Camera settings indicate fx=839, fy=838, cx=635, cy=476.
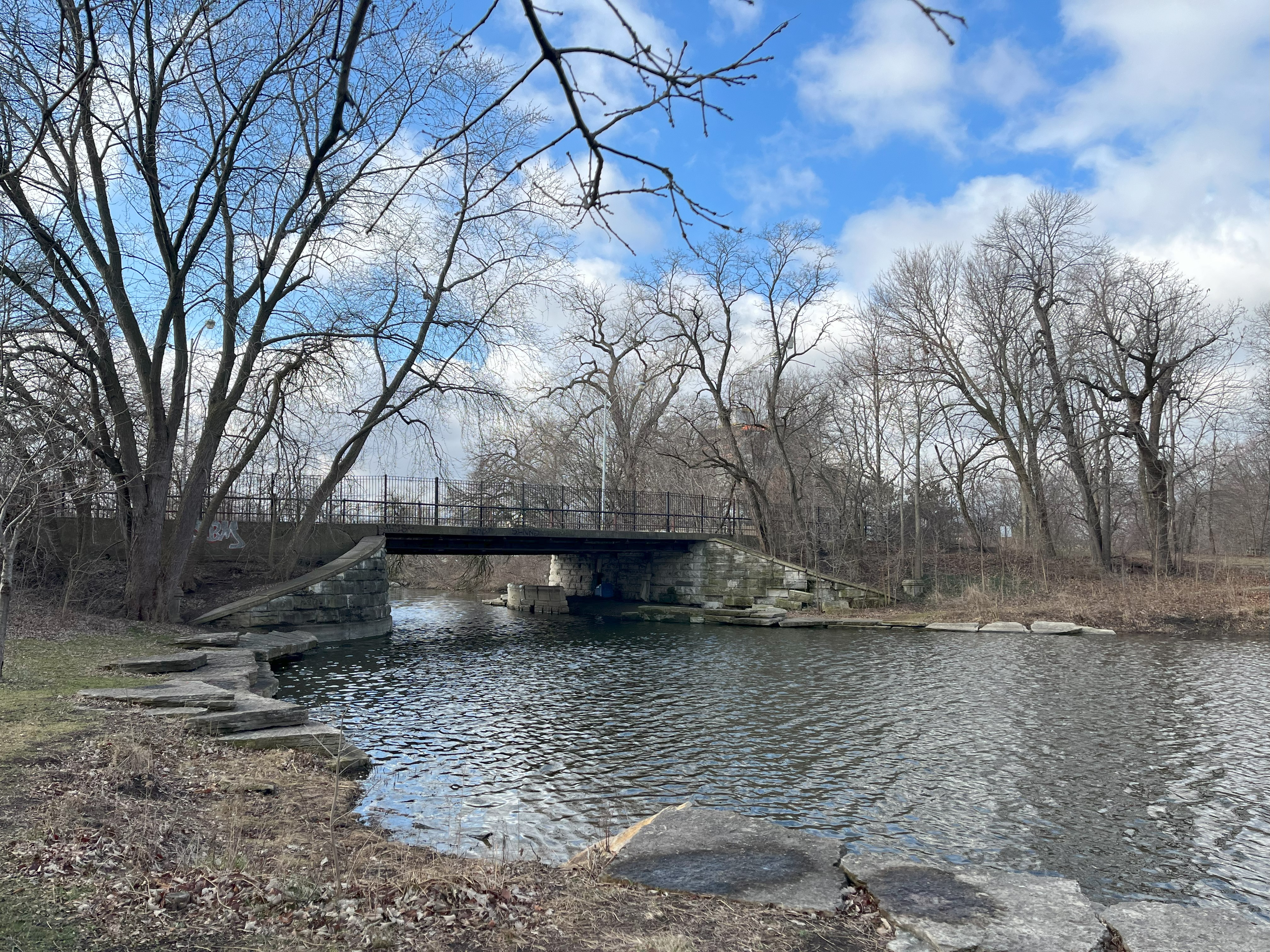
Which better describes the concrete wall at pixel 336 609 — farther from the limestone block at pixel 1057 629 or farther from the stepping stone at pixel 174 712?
the limestone block at pixel 1057 629

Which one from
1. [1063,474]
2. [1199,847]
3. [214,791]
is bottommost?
[1199,847]

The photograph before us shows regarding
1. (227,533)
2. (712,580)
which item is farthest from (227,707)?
(712,580)

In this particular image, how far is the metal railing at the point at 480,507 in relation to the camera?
2209 cm

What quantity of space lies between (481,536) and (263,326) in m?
9.34

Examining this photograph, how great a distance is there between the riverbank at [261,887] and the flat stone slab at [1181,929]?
Answer: 1.30 metres

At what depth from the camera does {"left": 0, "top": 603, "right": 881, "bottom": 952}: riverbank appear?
3.59m

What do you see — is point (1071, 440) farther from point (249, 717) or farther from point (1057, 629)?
point (249, 717)

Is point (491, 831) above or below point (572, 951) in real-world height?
below

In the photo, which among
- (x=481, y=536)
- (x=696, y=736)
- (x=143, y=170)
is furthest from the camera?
(x=481, y=536)

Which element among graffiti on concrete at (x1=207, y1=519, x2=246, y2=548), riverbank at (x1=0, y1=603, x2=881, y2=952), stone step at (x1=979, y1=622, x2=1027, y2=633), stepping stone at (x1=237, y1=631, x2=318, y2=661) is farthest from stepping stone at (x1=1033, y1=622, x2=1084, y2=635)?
graffiti on concrete at (x1=207, y1=519, x2=246, y2=548)

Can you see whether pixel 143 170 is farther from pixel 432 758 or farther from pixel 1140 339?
pixel 1140 339

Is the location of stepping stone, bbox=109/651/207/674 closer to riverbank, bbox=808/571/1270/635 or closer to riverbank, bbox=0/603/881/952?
riverbank, bbox=0/603/881/952

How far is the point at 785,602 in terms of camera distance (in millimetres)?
29469

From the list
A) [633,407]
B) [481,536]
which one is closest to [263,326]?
[481,536]
